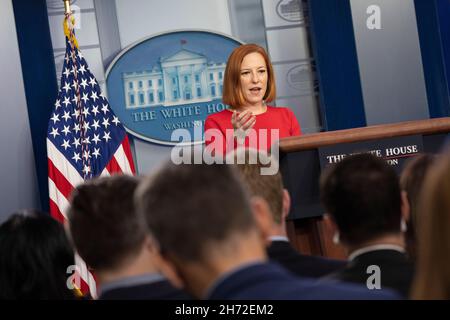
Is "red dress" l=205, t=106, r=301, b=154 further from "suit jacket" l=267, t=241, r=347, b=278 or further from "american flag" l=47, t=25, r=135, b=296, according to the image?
"suit jacket" l=267, t=241, r=347, b=278

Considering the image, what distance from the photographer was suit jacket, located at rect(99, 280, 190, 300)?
1.58 m

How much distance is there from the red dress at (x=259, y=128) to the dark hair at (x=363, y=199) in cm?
166

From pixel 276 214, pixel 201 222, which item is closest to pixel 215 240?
pixel 201 222

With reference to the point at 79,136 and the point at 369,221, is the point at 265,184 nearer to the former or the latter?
the point at 369,221

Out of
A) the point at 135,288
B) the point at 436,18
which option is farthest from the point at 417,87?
the point at 135,288

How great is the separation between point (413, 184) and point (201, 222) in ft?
3.95

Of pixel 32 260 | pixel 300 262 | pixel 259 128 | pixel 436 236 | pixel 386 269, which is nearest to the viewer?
pixel 436 236

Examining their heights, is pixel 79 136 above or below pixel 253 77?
below

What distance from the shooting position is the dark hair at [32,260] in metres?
1.90

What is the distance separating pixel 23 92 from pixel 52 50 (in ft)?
1.17

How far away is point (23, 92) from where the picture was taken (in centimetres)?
549

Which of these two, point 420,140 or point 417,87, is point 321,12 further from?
point 420,140

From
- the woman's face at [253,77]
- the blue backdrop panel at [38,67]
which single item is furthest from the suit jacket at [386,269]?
the blue backdrop panel at [38,67]

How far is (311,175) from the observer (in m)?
3.25
